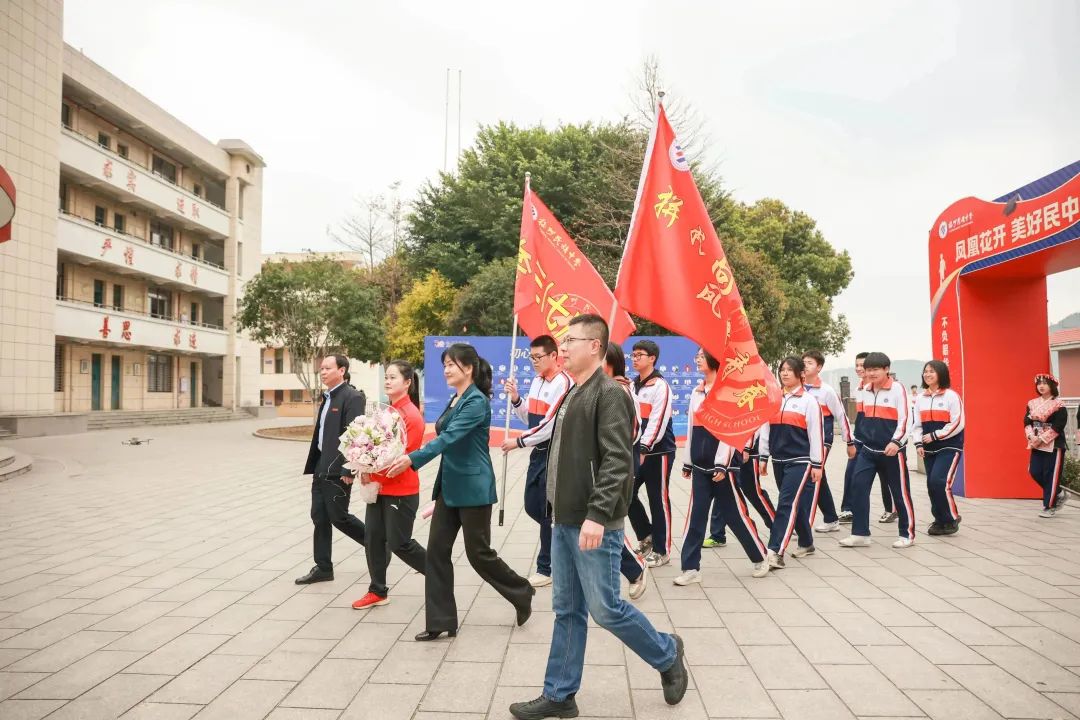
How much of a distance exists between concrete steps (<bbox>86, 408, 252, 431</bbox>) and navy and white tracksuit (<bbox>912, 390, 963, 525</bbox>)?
2634cm

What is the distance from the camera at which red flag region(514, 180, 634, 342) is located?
21.7 feet

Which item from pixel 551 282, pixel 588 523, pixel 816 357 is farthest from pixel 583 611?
pixel 816 357

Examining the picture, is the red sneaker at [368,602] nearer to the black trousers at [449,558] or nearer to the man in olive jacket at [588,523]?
the black trousers at [449,558]

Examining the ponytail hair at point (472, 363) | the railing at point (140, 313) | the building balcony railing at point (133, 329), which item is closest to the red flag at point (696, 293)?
the ponytail hair at point (472, 363)

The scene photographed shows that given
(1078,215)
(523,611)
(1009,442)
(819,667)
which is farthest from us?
(1009,442)

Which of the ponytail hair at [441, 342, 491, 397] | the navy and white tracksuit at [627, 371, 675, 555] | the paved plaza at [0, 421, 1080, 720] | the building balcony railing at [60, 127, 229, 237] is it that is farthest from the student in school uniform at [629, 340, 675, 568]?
the building balcony railing at [60, 127, 229, 237]

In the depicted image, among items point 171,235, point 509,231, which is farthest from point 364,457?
point 171,235

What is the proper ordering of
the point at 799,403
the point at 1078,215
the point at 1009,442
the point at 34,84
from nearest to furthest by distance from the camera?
the point at 799,403 < the point at 1078,215 < the point at 1009,442 < the point at 34,84

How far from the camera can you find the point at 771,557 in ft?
19.1

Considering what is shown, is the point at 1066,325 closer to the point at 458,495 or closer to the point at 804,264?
the point at 804,264

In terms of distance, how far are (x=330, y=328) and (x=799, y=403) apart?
19.0 metres

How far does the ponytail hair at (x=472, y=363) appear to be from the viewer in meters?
4.34

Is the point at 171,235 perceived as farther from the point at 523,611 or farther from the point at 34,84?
the point at 523,611

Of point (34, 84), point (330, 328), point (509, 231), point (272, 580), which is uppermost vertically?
point (34, 84)
